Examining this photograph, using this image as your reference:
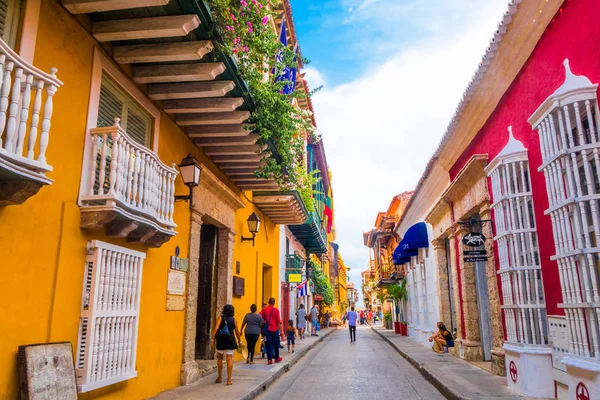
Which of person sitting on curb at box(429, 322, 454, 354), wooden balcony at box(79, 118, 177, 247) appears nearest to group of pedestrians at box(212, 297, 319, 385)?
wooden balcony at box(79, 118, 177, 247)

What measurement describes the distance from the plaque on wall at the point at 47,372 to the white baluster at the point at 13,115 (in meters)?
1.86

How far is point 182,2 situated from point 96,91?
60.5 inches

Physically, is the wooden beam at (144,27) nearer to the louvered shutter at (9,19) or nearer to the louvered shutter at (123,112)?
the louvered shutter at (123,112)

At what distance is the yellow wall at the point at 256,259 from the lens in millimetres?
11617

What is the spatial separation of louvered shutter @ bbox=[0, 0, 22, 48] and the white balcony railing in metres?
1.27

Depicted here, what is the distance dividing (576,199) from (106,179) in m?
5.54

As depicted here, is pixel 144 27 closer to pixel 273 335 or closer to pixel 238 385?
pixel 238 385

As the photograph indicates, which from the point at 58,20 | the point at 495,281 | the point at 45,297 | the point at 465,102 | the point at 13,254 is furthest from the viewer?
the point at 465,102

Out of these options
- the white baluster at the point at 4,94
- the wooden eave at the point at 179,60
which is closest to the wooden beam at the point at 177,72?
the wooden eave at the point at 179,60

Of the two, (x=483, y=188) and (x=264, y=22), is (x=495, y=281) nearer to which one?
(x=483, y=188)

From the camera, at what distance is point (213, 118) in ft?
25.0

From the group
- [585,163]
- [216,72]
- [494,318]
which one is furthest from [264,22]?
[494,318]

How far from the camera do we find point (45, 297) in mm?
4641

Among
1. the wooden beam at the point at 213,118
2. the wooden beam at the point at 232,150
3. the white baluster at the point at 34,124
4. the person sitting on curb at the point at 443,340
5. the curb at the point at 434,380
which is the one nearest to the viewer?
the white baluster at the point at 34,124
